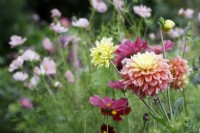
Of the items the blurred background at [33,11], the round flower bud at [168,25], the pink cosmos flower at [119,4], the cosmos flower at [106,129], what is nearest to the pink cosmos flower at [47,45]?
the pink cosmos flower at [119,4]

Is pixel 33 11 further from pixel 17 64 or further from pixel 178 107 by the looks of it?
pixel 178 107

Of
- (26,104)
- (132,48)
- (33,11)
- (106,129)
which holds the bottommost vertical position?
(106,129)

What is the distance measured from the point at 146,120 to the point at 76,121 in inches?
17.2

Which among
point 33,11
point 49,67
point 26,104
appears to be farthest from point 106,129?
point 33,11

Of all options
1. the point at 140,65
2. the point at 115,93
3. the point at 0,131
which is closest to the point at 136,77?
the point at 140,65

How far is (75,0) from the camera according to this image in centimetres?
629

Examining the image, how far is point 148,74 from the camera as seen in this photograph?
3.49ft

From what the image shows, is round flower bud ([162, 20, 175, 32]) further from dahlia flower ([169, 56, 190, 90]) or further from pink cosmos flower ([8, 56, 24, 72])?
pink cosmos flower ([8, 56, 24, 72])

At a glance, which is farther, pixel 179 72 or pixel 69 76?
pixel 69 76

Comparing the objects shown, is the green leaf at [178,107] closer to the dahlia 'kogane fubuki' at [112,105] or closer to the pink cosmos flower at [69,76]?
the dahlia 'kogane fubuki' at [112,105]

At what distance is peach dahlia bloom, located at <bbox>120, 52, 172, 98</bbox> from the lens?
1.06 metres

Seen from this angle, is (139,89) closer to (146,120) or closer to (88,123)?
(146,120)

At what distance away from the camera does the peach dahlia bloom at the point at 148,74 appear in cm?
106

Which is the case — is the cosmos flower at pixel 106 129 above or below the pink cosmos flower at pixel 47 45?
below
